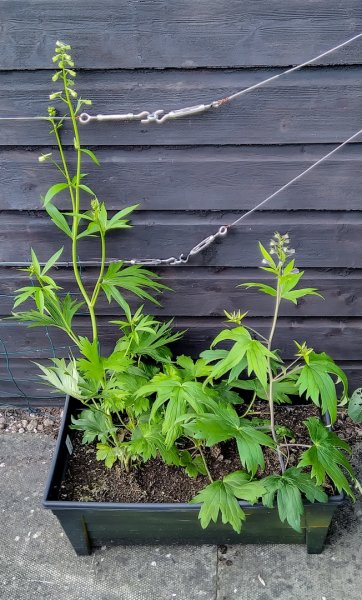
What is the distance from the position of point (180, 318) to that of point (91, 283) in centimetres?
42

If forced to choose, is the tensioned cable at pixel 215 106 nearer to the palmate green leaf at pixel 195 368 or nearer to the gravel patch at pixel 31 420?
the palmate green leaf at pixel 195 368

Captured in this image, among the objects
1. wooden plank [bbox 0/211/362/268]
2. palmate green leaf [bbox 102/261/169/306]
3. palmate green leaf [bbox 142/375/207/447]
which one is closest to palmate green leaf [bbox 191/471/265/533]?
palmate green leaf [bbox 142/375/207/447]

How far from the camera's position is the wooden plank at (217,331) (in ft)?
8.48

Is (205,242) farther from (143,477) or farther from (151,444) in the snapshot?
(143,477)

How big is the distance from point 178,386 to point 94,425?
50 cm

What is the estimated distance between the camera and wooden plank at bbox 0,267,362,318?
2436 mm

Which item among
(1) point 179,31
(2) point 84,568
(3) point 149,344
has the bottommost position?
(2) point 84,568

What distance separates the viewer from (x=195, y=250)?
7.60 feet

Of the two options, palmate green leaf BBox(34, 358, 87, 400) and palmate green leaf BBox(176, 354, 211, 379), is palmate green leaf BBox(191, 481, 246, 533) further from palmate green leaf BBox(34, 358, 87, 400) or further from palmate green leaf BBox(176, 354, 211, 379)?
palmate green leaf BBox(34, 358, 87, 400)

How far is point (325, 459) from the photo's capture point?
1.93 meters

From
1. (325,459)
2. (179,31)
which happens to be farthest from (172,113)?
(325,459)

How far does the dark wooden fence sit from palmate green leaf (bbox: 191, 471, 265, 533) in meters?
0.79

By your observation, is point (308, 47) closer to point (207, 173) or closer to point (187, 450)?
point (207, 173)

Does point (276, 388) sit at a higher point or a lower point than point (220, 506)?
higher
